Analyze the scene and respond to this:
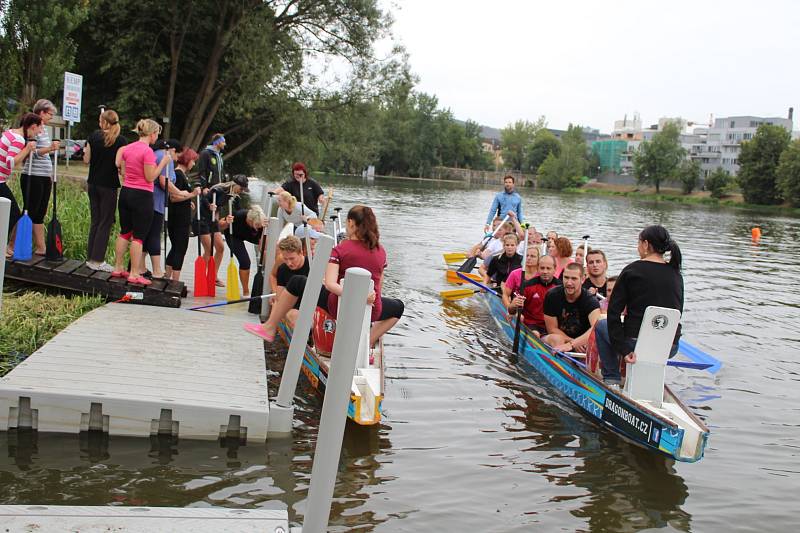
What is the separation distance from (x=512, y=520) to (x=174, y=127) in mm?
27683

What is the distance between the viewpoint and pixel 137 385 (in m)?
6.18

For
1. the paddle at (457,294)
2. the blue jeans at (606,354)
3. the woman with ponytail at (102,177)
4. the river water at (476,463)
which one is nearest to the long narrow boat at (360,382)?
the river water at (476,463)

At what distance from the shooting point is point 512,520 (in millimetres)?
5582

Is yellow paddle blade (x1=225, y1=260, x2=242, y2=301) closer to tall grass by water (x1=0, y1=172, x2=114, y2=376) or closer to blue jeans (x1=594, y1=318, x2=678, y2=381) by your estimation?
tall grass by water (x1=0, y1=172, x2=114, y2=376)

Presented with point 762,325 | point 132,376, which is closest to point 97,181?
point 132,376

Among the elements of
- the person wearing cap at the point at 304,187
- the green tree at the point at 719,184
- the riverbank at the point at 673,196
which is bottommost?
the person wearing cap at the point at 304,187

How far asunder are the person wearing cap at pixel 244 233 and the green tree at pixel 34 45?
12346 mm

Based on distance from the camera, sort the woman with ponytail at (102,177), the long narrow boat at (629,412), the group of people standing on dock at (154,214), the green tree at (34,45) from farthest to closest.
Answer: the green tree at (34,45), the woman with ponytail at (102,177), the group of people standing on dock at (154,214), the long narrow boat at (629,412)

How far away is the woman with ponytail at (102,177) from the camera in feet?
28.9

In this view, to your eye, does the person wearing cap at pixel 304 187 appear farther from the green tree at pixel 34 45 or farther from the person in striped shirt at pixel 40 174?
the green tree at pixel 34 45

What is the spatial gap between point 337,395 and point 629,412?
3.84 metres

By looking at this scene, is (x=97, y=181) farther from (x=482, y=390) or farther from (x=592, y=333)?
(x=592, y=333)

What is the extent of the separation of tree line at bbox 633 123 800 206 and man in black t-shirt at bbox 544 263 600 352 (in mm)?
77322

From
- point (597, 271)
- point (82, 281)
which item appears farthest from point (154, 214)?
point (597, 271)
